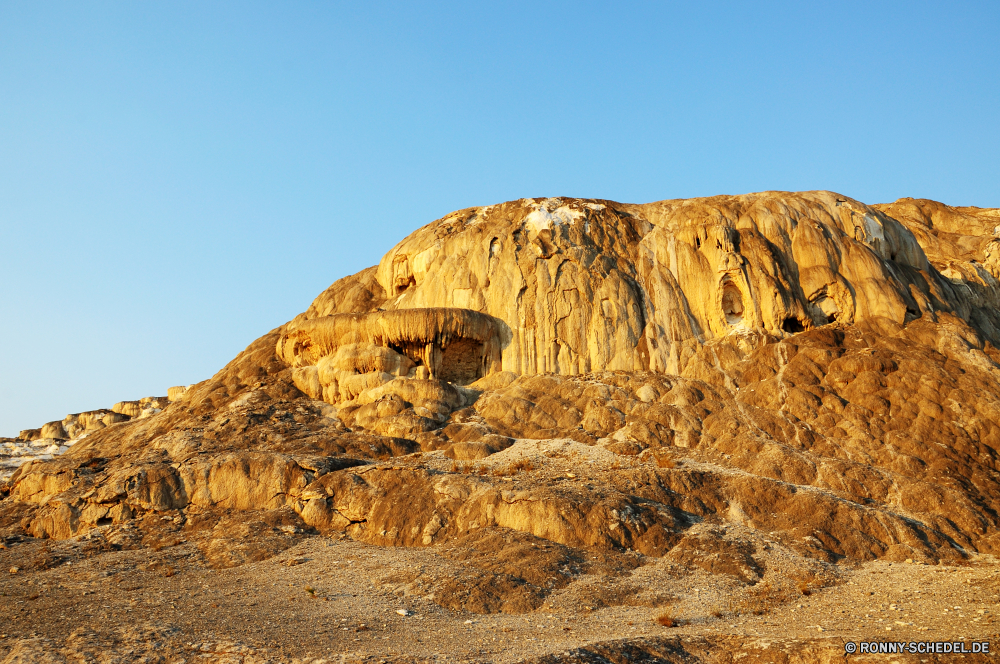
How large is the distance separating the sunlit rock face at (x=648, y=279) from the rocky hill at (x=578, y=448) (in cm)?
14

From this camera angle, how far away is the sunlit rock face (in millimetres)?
35000

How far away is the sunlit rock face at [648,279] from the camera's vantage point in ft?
115

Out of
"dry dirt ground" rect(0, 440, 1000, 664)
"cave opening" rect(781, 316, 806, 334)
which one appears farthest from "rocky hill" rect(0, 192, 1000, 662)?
"cave opening" rect(781, 316, 806, 334)

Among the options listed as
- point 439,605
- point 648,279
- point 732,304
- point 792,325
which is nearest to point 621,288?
point 648,279

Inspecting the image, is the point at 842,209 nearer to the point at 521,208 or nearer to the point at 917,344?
the point at 917,344

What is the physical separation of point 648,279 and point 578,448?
1121 centimetres

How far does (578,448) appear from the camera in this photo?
28719mm

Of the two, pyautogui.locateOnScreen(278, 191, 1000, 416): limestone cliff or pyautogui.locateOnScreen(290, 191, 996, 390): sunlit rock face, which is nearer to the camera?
pyautogui.locateOnScreen(278, 191, 1000, 416): limestone cliff

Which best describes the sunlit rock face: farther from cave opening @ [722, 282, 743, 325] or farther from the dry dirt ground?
the dry dirt ground

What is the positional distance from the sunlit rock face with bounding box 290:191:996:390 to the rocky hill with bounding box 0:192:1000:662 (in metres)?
0.14

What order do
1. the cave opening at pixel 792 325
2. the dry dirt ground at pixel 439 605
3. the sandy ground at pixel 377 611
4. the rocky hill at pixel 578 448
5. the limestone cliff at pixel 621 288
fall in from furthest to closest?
the cave opening at pixel 792 325, the limestone cliff at pixel 621 288, the rocky hill at pixel 578 448, the sandy ground at pixel 377 611, the dry dirt ground at pixel 439 605

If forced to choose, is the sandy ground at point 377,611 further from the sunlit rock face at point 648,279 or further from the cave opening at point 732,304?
the cave opening at point 732,304

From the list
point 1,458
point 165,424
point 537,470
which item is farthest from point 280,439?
point 1,458

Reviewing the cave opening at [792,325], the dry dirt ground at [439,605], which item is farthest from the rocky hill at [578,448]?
the cave opening at [792,325]
